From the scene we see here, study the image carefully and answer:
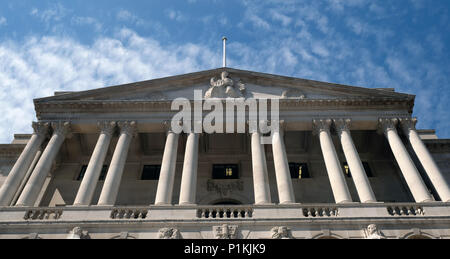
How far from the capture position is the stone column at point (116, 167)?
25375mm

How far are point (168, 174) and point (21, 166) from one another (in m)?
10.2

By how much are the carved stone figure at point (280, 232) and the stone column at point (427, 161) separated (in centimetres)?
1045

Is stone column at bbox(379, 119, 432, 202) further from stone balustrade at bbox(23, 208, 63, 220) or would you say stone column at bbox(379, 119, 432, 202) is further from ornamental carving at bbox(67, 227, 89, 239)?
stone balustrade at bbox(23, 208, 63, 220)

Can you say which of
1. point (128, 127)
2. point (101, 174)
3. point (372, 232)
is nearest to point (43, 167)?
point (128, 127)

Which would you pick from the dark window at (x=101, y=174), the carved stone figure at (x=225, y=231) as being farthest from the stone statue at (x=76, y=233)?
the dark window at (x=101, y=174)

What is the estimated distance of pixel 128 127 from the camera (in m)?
30.8

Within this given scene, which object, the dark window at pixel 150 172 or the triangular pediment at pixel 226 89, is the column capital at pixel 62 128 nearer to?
the triangular pediment at pixel 226 89

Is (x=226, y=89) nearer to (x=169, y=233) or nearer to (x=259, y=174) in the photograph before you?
(x=259, y=174)

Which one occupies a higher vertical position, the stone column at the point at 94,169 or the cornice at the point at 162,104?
the cornice at the point at 162,104

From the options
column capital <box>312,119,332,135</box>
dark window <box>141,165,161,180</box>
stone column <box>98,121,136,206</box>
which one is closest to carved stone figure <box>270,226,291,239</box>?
stone column <box>98,121,136,206</box>

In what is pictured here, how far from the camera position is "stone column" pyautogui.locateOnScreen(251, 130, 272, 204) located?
25.1 meters

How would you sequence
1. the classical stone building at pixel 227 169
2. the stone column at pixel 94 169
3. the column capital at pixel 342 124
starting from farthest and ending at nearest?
1. the column capital at pixel 342 124
2. the stone column at pixel 94 169
3. the classical stone building at pixel 227 169

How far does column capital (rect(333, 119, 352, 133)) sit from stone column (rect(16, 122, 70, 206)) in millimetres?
20701
